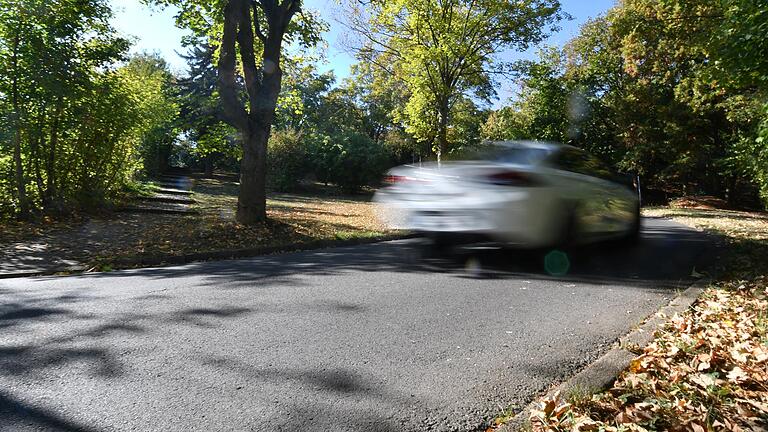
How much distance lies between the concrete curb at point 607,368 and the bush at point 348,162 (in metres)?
22.1

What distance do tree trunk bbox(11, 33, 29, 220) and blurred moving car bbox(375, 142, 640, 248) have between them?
25.3ft

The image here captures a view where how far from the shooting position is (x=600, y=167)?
6781mm

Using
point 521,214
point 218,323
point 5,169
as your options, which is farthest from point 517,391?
point 5,169

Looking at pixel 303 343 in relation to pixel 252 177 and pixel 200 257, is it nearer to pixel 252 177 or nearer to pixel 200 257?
pixel 200 257

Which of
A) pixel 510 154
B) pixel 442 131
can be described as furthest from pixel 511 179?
pixel 442 131

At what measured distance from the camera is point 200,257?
24.0 feet

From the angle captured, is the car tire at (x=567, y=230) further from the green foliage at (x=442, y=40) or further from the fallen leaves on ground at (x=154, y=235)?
the green foliage at (x=442, y=40)

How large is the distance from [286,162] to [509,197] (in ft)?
73.4

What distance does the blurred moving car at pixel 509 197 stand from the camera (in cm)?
530

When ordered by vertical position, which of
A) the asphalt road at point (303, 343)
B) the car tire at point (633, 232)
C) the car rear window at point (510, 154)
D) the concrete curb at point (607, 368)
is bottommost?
the asphalt road at point (303, 343)

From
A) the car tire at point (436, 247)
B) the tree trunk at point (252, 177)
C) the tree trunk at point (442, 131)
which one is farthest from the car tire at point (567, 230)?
the tree trunk at point (442, 131)

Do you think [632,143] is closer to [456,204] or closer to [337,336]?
[456,204]

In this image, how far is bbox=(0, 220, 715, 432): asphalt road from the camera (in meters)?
2.32

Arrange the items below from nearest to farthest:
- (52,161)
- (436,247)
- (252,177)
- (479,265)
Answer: (479,265), (436,247), (252,177), (52,161)
